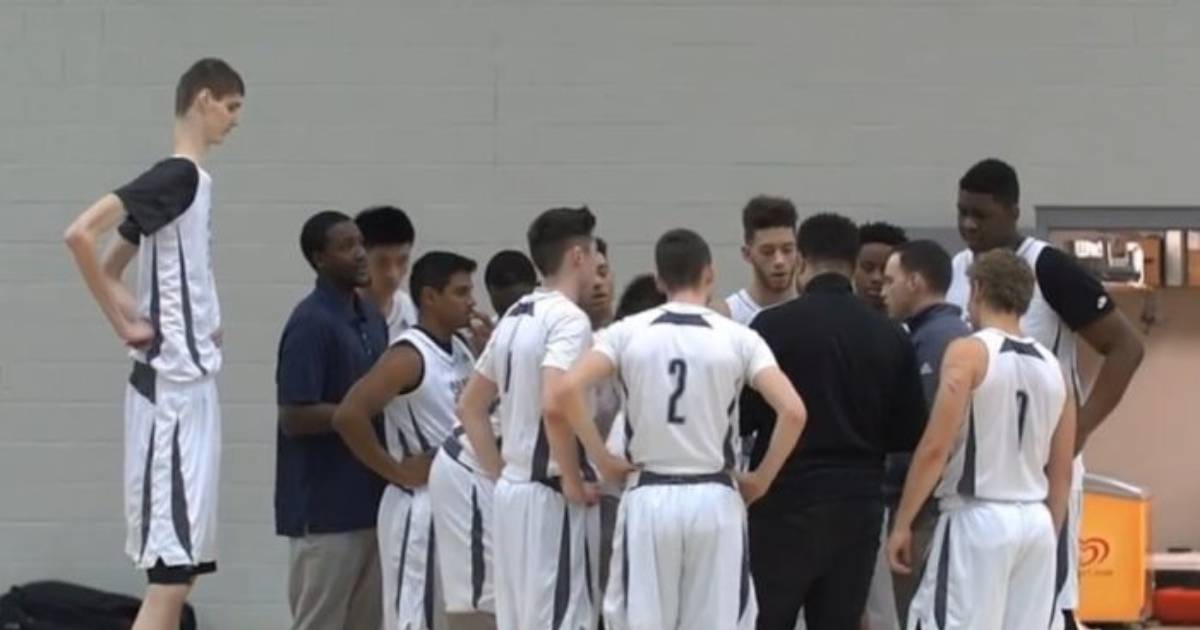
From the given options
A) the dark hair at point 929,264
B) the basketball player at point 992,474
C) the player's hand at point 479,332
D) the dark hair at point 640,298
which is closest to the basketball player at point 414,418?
the player's hand at point 479,332

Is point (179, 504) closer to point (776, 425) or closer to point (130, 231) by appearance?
point (130, 231)

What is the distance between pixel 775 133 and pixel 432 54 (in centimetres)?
188

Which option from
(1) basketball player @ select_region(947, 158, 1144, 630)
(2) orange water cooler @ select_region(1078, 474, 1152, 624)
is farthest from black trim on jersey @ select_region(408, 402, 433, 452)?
(2) orange water cooler @ select_region(1078, 474, 1152, 624)

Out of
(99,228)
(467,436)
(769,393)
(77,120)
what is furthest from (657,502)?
(77,120)

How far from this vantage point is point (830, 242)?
6.64 m

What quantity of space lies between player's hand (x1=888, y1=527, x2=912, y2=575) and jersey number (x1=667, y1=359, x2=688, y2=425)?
1.02 metres

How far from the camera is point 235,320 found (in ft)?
31.1

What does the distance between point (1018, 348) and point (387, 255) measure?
3.02 metres

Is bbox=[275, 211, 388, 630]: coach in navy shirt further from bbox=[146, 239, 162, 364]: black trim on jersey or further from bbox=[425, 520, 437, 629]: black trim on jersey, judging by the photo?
bbox=[146, 239, 162, 364]: black trim on jersey

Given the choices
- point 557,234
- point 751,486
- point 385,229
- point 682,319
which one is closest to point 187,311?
point 557,234

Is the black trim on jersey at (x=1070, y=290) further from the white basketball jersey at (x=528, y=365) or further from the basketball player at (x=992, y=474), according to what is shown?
the white basketball jersey at (x=528, y=365)

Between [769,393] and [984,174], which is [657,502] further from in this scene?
[984,174]

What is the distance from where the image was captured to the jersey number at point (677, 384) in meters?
6.01

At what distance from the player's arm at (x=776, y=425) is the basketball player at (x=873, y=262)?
6.82 ft
